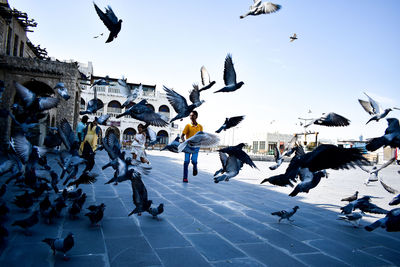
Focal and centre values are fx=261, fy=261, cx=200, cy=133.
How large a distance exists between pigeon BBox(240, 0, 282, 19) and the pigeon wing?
0.73 m

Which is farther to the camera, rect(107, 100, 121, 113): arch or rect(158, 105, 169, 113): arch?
rect(158, 105, 169, 113): arch

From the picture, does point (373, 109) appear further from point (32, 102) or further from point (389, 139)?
point (32, 102)

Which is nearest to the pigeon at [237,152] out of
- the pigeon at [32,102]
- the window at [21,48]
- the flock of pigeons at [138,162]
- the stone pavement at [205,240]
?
the flock of pigeons at [138,162]

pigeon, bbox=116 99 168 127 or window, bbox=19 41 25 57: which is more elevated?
window, bbox=19 41 25 57

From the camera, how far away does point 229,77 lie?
3.82 metres

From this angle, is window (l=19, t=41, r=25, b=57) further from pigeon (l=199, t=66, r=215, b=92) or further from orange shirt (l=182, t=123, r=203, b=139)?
pigeon (l=199, t=66, r=215, b=92)

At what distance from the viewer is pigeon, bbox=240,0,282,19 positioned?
153 inches

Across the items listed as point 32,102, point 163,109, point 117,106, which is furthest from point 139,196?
point 117,106

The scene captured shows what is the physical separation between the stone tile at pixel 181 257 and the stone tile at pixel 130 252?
0.23 feet

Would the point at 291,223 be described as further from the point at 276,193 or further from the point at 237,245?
the point at 276,193

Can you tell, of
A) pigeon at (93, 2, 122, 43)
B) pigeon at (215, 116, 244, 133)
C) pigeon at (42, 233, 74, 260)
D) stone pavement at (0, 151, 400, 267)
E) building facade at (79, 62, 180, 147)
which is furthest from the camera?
building facade at (79, 62, 180, 147)

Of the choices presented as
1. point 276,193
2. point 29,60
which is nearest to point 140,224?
point 276,193

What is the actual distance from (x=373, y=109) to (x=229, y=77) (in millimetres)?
2184

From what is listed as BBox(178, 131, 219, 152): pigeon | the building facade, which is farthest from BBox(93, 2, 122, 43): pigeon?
the building facade
